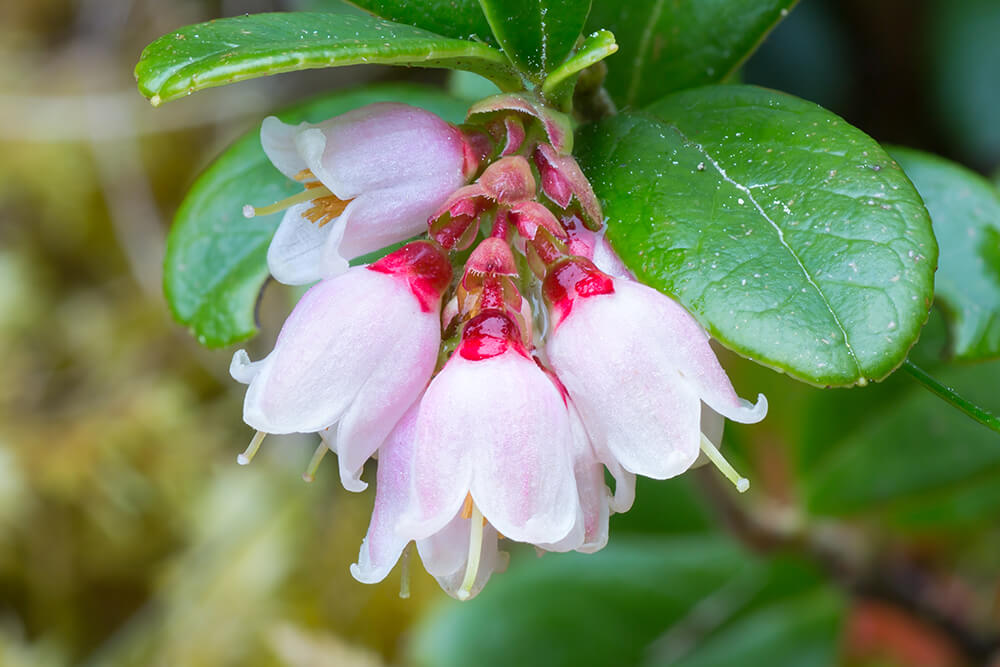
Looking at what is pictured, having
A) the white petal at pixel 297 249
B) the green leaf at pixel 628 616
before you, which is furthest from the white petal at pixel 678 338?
the green leaf at pixel 628 616

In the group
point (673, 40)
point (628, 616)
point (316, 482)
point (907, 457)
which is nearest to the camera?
point (673, 40)

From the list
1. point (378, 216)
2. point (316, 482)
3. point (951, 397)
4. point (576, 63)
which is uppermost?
point (576, 63)

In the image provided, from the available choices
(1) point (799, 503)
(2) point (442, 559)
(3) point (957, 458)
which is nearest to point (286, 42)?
(2) point (442, 559)

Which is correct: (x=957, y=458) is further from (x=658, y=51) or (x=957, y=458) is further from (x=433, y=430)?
(x=433, y=430)

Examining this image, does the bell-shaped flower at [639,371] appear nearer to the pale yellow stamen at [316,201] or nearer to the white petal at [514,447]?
the white petal at [514,447]

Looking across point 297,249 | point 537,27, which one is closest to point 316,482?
point 297,249

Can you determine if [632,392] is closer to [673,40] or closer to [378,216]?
[378,216]
